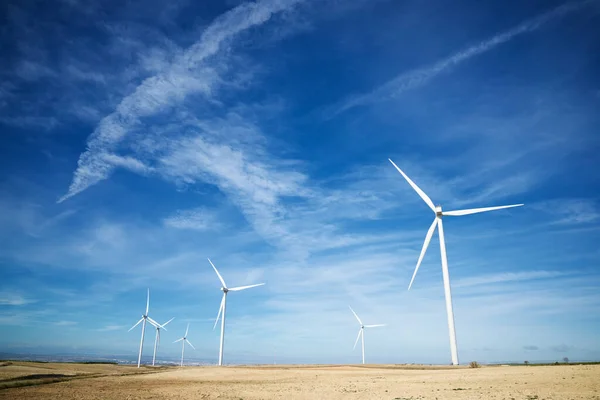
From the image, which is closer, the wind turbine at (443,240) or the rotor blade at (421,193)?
the wind turbine at (443,240)

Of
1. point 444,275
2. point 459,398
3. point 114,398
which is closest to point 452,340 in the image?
point 444,275

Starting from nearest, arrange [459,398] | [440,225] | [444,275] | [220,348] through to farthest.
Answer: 1. [459,398]
2. [444,275]
3. [440,225]
4. [220,348]

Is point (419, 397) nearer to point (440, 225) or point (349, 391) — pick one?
point (349, 391)

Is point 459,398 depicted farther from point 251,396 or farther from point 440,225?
point 440,225

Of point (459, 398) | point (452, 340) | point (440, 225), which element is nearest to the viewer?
point (459, 398)

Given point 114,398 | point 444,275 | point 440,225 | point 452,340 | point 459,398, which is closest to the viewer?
point 459,398

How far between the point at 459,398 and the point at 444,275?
1166 inches

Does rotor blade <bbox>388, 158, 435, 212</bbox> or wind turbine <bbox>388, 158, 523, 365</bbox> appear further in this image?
rotor blade <bbox>388, 158, 435, 212</bbox>

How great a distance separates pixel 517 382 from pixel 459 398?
953 centimetres

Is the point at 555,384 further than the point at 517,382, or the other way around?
the point at 517,382

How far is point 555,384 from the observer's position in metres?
26.9

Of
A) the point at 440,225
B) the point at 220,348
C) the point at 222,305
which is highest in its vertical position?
the point at 440,225

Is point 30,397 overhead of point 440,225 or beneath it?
beneath

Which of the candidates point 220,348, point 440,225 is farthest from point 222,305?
point 440,225
